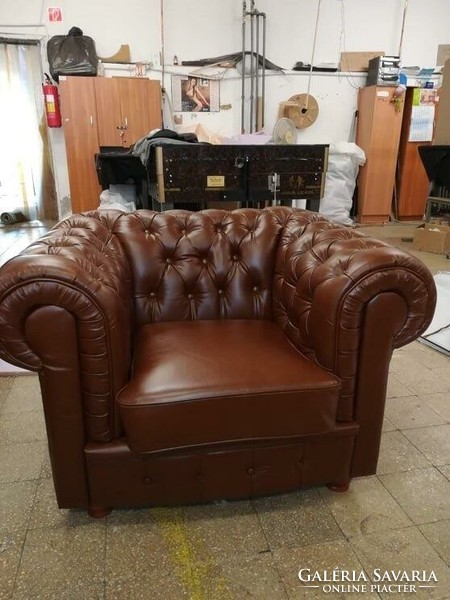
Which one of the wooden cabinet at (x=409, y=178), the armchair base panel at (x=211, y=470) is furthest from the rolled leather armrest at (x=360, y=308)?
the wooden cabinet at (x=409, y=178)

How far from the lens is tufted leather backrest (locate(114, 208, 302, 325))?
1.60m

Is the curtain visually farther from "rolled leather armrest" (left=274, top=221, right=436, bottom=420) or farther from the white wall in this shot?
"rolled leather armrest" (left=274, top=221, right=436, bottom=420)

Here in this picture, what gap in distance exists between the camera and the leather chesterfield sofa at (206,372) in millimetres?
1076

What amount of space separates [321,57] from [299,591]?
6052mm

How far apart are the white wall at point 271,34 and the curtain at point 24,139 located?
0.60ft

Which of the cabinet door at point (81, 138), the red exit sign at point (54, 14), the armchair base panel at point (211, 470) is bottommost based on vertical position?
the armchair base panel at point (211, 470)

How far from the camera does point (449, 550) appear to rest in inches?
47.0

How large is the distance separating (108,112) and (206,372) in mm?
4651

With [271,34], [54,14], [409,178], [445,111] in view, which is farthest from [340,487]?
[54,14]

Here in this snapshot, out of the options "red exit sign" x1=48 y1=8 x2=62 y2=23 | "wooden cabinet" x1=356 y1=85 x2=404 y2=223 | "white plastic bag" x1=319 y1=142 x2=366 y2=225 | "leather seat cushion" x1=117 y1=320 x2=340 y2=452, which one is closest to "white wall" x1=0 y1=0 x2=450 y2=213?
"red exit sign" x1=48 y1=8 x2=62 y2=23

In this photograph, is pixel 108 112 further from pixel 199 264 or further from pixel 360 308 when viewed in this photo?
pixel 360 308

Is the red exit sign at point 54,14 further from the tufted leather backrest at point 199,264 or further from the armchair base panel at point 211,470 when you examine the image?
the armchair base panel at point 211,470

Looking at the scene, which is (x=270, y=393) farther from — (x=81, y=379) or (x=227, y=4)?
(x=227, y=4)

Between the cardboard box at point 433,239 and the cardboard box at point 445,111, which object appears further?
the cardboard box at point 445,111
